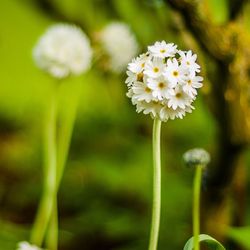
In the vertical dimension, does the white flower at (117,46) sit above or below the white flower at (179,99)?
above

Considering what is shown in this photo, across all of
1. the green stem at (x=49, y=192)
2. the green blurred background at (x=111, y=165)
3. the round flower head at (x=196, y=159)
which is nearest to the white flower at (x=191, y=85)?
the round flower head at (x=196, y=159)

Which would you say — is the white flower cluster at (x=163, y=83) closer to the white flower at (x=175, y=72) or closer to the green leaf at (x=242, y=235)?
the white flower at (x=175, y=72)

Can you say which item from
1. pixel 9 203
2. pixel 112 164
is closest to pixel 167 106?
pixel 112 164

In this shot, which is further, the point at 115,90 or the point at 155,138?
the point at 115,90

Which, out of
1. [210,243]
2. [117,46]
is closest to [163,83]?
[210,243]

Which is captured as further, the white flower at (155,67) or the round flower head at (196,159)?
the round flower head at (196,159)

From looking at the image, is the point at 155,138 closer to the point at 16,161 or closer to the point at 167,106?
the point at 167,106

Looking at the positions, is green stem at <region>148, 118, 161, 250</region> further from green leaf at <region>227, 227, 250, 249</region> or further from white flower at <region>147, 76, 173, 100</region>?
green leaf at <region>227, 227, 250, 249</region>
